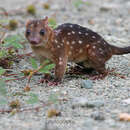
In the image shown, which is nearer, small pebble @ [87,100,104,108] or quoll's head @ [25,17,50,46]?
small pebble @ [87,100,104,108]

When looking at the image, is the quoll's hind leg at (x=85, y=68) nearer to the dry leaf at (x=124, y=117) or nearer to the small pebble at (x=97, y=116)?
the small pebble at (x=97, y=116)

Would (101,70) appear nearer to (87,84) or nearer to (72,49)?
(72,49)

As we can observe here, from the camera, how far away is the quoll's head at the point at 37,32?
531 cm

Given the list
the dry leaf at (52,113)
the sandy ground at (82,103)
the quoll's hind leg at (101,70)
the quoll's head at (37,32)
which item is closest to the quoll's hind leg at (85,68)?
the quoll's hind leg at (101,70)

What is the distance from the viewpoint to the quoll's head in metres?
5.31

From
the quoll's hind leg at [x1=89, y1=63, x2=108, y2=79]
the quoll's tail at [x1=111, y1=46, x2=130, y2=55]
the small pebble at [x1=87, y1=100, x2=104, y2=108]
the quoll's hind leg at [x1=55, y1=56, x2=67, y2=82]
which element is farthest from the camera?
the quoll's tail at [x1=111, y1=46, x2=130, y2=55]

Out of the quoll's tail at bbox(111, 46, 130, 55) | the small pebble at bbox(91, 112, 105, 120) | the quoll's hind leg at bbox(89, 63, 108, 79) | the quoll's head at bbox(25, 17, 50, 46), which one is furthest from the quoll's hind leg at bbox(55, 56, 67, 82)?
the small pebble at bbox(91, 112, 105, 120)

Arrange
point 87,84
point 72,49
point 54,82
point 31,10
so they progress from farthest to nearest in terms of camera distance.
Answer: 1. point 31,10
2. point 72,49
3. point 54,82
4. point 87,84

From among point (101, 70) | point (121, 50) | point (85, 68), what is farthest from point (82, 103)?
point (121, 50)

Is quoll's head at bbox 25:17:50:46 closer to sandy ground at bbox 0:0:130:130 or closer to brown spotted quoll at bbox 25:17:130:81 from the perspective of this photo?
brown spotted quoll at bbox 25:17:130:81

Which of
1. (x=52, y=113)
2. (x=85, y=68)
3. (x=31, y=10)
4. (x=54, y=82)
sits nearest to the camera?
(x=52, y=113)

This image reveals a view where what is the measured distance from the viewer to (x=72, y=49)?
595cm

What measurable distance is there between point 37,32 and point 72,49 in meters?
0.82

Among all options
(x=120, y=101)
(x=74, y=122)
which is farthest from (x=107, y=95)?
(x=74, y=122)
